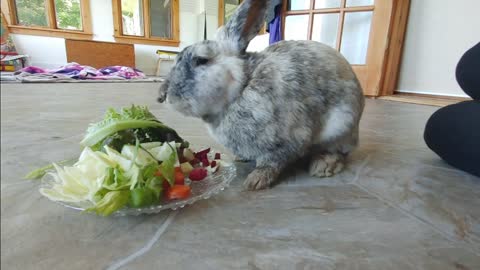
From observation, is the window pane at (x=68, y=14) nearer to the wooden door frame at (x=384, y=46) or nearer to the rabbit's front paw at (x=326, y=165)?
the rabbit's front paw at (x=326, y=165)

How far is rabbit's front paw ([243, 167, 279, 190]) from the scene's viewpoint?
1.91ft

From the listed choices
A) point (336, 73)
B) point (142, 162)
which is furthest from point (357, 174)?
point (142, 162)

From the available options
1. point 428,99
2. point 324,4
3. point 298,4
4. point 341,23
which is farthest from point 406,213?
point 298,4

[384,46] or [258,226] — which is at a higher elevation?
[384,46]

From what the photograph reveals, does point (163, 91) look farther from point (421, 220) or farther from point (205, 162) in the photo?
point (421, 220)

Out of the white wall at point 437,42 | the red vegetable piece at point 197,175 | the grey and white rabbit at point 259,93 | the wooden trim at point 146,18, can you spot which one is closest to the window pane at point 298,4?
the white wall at point 437,42

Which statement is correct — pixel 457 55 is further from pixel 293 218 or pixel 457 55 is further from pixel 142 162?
pixel 142 162

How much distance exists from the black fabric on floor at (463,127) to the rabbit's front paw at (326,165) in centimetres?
27

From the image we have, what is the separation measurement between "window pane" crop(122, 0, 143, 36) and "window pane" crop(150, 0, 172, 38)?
0.9 inches

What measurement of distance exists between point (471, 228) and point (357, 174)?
0.25m

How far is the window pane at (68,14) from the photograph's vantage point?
15.4 inches

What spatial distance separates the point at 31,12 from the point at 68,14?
8cm

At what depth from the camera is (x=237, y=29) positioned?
571 mm

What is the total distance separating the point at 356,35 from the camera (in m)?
2.55
